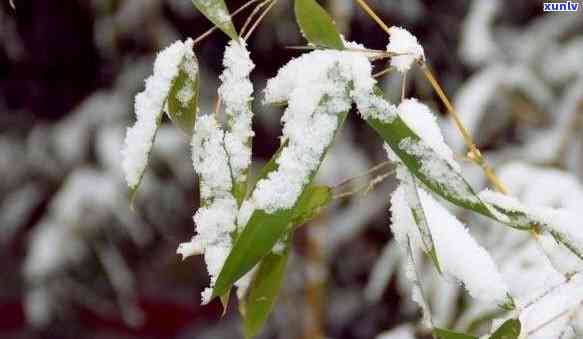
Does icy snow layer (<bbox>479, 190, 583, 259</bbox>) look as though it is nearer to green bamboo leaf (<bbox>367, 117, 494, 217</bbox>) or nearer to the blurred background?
green bamboo leaf (<bbox>367, 117, 494, 217</bbox>)

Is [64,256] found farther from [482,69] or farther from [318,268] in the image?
[482,69]

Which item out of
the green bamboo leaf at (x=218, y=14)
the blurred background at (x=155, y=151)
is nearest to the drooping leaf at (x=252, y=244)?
A: the green bamboo leaf at (x=218, y=14)

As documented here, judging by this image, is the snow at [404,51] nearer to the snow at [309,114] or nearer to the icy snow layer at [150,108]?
the snow at [309,114]

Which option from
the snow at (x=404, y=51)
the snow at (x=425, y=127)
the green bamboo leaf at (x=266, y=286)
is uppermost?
the snow at (x=404, y=51)

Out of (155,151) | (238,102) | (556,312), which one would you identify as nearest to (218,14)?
(238,102)

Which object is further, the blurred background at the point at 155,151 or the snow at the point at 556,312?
the blurred background at the point at 155,151

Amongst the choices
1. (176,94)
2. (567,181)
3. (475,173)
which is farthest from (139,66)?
(176,94)

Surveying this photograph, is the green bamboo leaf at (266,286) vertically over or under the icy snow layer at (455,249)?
under
